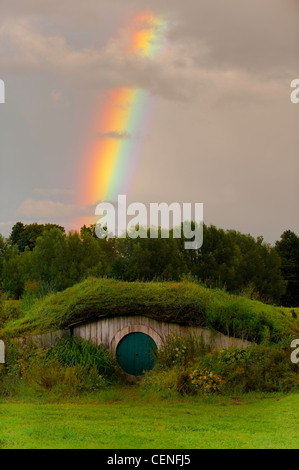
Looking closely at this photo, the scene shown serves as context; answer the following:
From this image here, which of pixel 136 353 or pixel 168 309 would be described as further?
pixel 136 353

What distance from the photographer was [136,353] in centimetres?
1393

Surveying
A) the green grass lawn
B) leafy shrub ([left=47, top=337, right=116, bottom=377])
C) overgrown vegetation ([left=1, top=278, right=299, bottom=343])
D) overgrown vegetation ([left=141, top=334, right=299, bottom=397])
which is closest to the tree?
overgrown vegetation ([left=1, top=278, right=299, bottom=343])

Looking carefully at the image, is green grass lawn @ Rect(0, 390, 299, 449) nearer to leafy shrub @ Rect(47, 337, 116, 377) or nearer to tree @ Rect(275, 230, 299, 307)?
leafy shrub @ Rect(47, 337, 116, 377)

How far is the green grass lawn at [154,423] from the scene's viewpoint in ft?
25.9

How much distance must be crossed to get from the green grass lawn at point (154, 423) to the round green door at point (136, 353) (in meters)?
2.21

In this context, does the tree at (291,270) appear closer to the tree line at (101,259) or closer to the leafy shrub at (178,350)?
the tree line at (101,259)

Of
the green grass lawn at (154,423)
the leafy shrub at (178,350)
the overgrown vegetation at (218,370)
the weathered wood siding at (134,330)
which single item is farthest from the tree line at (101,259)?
the green grass lawn at (154,423)

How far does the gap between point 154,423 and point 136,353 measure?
4.94 meters

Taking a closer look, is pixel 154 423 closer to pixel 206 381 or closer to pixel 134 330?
pixel 206 381

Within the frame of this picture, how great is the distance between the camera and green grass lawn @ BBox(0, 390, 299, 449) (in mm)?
7902

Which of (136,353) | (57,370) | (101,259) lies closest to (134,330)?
(136,353)

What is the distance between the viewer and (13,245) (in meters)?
21.2
